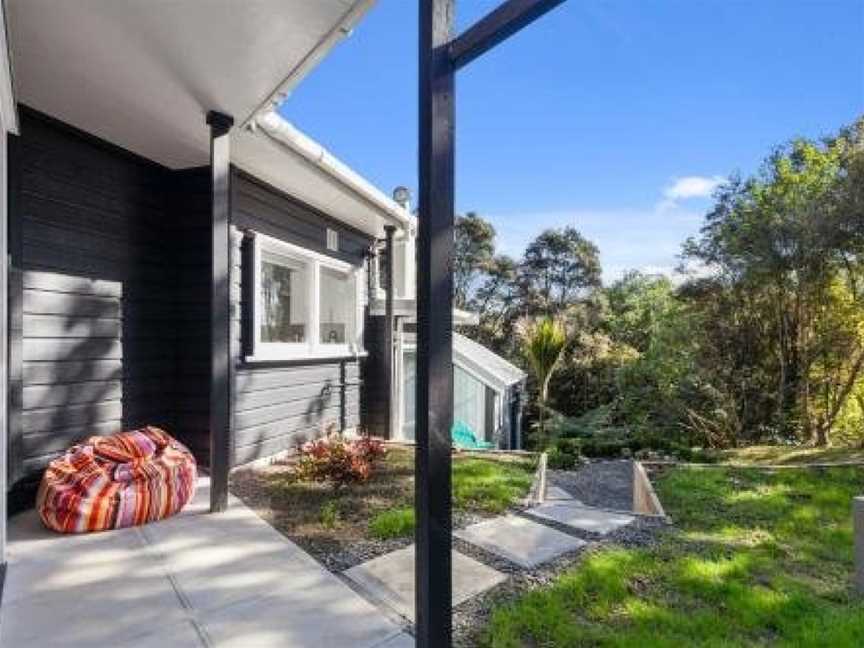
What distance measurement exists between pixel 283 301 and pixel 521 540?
142 inches

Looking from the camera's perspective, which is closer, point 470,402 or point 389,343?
point 389,343

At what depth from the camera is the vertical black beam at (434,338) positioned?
2.01 meters

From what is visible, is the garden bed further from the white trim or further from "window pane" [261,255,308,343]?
the white trim

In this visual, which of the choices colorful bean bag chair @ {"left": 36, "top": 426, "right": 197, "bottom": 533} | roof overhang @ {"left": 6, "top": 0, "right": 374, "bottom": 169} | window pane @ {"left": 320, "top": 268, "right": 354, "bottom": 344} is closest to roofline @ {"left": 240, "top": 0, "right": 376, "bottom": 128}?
roof overhang @ {"left": 6, "top": 0, "right": 374, "bottom": 169}

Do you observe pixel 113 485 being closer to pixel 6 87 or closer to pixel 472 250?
pixel 6 87

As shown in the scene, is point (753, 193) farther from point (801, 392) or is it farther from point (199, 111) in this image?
point (199, 111)

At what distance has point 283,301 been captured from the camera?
6.13m

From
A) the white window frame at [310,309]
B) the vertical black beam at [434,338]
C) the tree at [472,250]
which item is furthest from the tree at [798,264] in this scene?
the tree at [472,250]

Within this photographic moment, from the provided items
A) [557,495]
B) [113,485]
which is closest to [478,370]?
[557,495]

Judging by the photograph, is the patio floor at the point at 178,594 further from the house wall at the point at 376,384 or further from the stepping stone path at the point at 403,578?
the house wall at the point at 376,384

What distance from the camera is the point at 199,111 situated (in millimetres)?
3939

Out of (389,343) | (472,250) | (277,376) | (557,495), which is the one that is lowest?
(557,495)

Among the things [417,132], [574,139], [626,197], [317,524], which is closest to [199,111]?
[417,132]

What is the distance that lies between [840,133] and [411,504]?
885 centimetres
